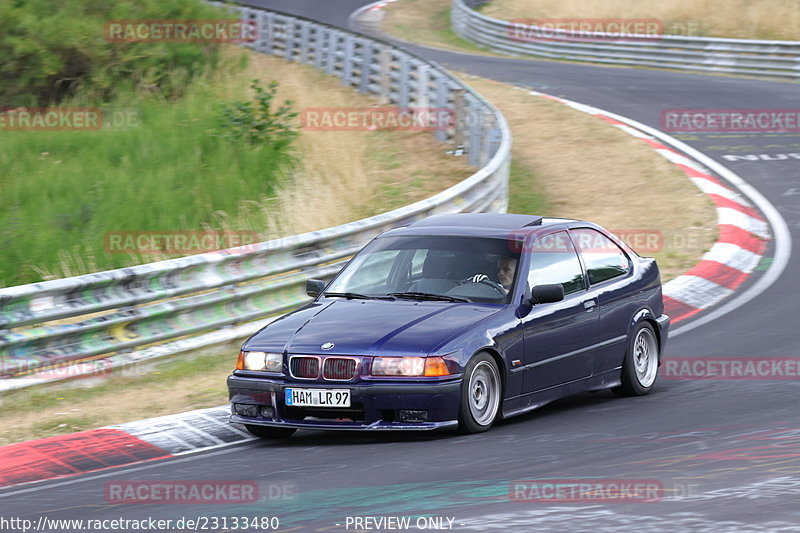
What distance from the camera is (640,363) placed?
9031 mm

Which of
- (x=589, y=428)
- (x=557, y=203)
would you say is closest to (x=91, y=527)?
(x=589, y=428)

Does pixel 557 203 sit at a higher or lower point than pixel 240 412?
lower

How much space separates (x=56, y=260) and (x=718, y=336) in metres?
7.21

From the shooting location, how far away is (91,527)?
554cm

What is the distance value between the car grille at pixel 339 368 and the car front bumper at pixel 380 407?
5 cm

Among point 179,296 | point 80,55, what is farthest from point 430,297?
A: point 80,55

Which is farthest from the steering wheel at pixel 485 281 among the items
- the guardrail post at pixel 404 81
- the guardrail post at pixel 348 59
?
the guardrail post at pixel 348 59

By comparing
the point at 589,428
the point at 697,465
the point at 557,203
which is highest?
the point at 697,465

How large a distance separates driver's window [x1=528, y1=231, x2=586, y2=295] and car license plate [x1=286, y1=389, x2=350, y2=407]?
168cm

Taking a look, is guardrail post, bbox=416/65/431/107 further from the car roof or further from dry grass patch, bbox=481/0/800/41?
dry grass patch, bbox=481/0/800/41

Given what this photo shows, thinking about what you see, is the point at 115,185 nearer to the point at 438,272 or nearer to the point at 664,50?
the point at 438,272

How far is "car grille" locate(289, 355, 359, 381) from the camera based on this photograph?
7.12 m

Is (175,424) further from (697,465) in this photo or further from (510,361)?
(697,465)

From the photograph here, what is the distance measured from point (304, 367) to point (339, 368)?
235 millimetres
